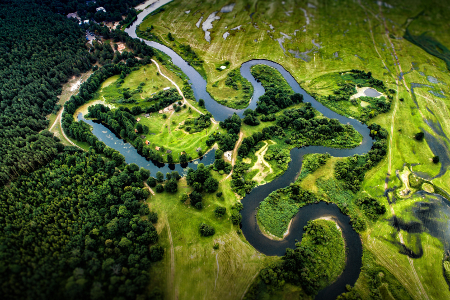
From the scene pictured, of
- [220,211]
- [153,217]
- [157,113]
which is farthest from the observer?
[157,113]

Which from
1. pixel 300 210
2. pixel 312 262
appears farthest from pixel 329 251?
pixel 300 210

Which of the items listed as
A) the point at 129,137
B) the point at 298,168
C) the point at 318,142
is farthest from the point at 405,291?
the point at 129,137

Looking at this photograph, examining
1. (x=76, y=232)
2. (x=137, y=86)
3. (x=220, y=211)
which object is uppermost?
(x=137, y=86)

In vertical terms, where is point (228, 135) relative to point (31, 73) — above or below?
below

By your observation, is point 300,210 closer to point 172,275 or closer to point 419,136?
point 172,275

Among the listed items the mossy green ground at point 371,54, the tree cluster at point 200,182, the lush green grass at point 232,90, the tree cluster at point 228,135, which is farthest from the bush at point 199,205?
the lush green grass at point 232,90

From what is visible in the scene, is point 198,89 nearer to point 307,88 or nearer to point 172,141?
point 172,141

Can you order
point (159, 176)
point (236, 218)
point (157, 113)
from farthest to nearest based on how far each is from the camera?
point (157, 113) → point (159, 176) → point (236, 218)

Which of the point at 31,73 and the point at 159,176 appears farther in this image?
the point at 31,73

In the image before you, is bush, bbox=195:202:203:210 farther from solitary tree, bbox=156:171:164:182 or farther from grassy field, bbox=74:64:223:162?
grassy field, bbox=74:64:223:162
